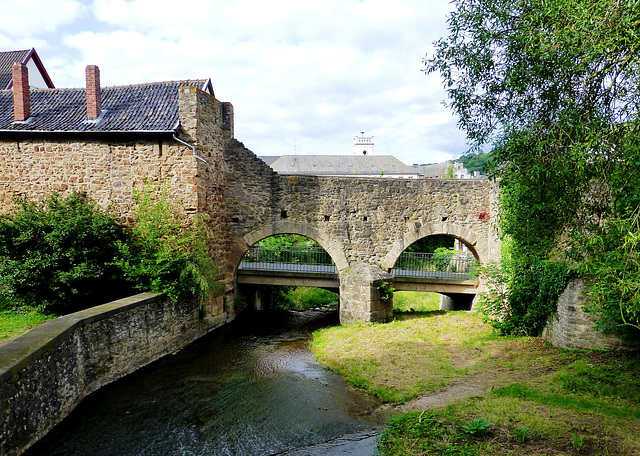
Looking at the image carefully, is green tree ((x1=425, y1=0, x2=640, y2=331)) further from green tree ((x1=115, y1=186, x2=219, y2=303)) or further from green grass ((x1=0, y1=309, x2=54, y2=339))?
green grass ((x1=0, y1=309, x2=54, y2=339))

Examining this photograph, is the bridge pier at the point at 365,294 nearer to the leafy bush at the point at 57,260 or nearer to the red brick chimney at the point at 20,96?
the leafy bush at the point at 57,260

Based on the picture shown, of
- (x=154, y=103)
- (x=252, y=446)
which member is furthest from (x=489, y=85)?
(x=154, y=103)

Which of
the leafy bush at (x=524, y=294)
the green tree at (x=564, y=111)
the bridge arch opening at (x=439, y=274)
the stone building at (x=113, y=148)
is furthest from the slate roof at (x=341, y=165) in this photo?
the green tree at (x=564, y=111)

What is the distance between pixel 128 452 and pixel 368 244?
8.25 metres

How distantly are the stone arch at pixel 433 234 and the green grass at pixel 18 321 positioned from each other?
8.49m

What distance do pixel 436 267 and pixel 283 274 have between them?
513 centimetres

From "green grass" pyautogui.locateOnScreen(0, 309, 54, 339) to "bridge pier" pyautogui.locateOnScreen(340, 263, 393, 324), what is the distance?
23.0 ft

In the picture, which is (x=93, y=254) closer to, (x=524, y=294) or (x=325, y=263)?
(x=325, y=263)

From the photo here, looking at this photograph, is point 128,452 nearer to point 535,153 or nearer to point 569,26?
point 535,153

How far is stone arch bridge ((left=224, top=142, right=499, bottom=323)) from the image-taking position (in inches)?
486

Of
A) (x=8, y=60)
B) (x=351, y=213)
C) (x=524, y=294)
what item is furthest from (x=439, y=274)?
(x=8, y=60)

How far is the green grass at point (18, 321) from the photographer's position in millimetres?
7805

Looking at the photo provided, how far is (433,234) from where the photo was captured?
41.8ft

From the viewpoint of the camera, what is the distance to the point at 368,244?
12578 millimetres
